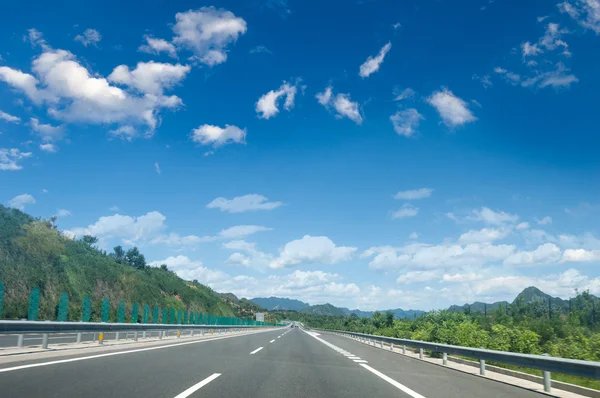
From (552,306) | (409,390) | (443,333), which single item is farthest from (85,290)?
(409,390)

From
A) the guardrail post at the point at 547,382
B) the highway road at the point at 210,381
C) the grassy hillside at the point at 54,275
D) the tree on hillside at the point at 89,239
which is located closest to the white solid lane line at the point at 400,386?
the highway road at the point at 210,381

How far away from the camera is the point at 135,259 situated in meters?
121

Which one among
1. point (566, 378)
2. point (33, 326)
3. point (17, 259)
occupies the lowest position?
point (566, 378)

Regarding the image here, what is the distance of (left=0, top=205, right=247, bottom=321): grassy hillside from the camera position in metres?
57.8

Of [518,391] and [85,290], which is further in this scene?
[85,290]

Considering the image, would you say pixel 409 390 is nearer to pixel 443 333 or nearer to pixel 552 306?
pixel 443 333

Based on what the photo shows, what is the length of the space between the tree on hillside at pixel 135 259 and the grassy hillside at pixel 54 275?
12.3m

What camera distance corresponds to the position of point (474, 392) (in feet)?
31.9

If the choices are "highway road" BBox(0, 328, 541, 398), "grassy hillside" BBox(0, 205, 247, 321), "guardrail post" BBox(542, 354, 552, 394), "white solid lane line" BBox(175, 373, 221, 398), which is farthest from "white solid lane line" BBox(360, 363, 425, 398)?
"grassy hillside" BBox(0, 205, 247, 321)

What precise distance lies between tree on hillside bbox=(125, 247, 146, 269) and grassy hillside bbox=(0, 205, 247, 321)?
40.5ft

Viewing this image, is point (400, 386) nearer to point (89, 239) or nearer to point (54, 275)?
point (54, 275)

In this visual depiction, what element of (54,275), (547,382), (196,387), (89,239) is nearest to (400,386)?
(547,382)

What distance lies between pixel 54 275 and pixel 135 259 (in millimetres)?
55943

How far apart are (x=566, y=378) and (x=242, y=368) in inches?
376
